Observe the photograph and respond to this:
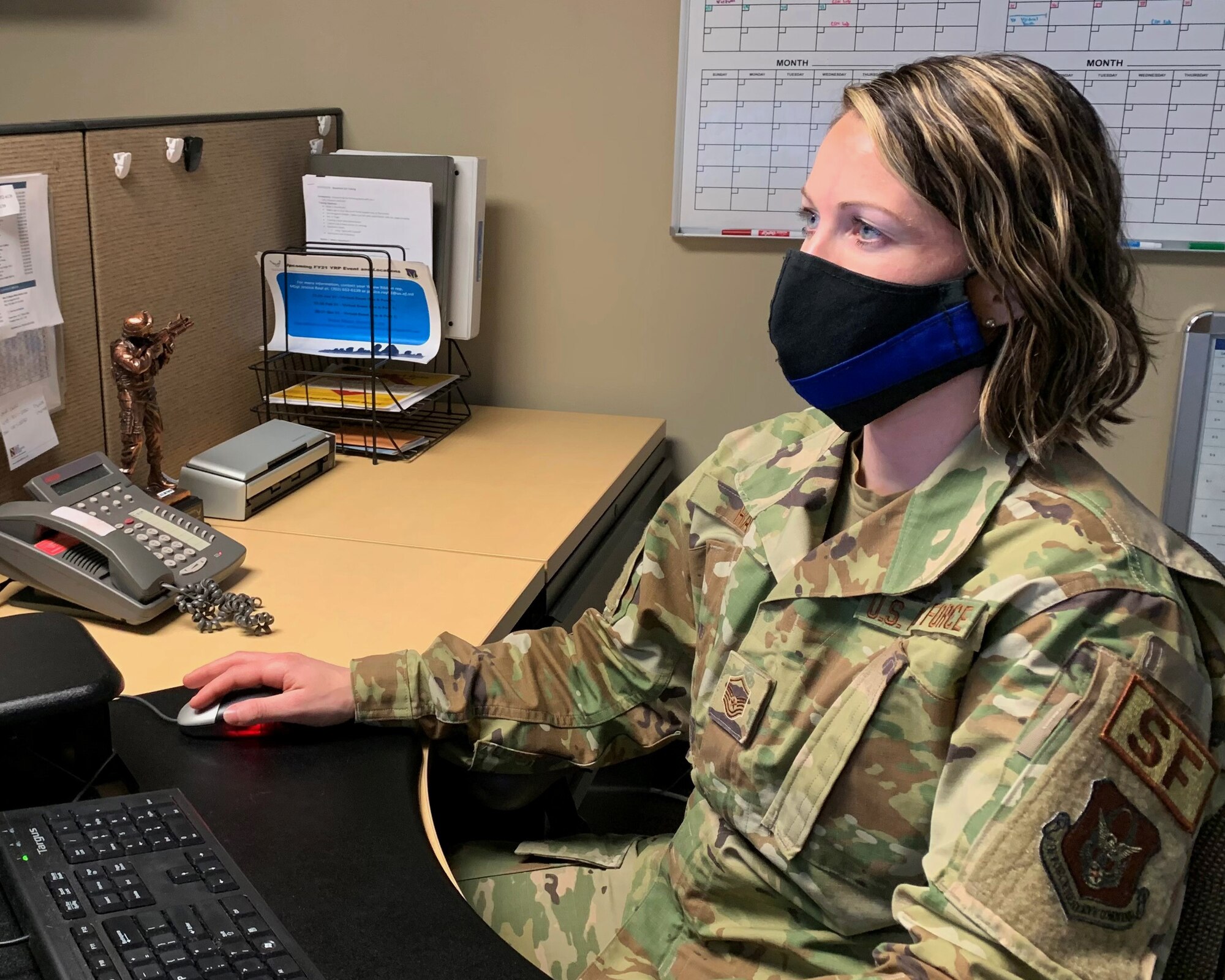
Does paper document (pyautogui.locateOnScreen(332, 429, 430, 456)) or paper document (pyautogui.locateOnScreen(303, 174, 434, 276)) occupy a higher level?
paper document (pyautogui.locateOnScreen(303, 174, 434, 276))

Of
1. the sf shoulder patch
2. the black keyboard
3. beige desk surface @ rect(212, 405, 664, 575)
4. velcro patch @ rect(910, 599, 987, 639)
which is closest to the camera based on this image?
the black keyboard

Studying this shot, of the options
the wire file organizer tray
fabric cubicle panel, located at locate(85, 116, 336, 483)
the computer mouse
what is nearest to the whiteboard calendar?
the wire file organizer tray

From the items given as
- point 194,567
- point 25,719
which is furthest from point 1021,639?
point 194,567

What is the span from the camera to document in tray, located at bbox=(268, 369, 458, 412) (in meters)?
1.81

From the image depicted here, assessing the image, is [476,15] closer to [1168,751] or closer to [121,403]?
[121,403]

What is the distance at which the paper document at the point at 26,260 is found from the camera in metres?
1.25

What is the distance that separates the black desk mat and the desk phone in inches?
6.7

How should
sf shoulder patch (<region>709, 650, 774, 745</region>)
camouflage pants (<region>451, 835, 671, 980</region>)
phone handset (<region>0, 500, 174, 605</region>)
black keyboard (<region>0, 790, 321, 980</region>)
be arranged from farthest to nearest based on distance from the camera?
phone handset (<region>0, 500, 174, 605</region>)
camouflage pants (<region>451, 835, 671, 980</region>)
sf shoulder patch (<region>709, 650, 774, 745</region>)
black keyboard (<region>0, 790, 321, 980</region>)

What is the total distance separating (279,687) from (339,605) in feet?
0.80

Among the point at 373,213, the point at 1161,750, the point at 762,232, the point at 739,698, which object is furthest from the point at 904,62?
the point at 1161,750

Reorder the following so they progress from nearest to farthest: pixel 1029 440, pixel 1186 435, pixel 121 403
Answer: pixel 1029 440 < pixel 121 403 < pixel 1186 435

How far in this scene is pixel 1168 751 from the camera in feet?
2.41

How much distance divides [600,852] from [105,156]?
1062 millimetres

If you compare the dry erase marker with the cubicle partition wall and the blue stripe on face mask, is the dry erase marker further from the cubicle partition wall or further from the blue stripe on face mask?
the blue stripe on face mask
